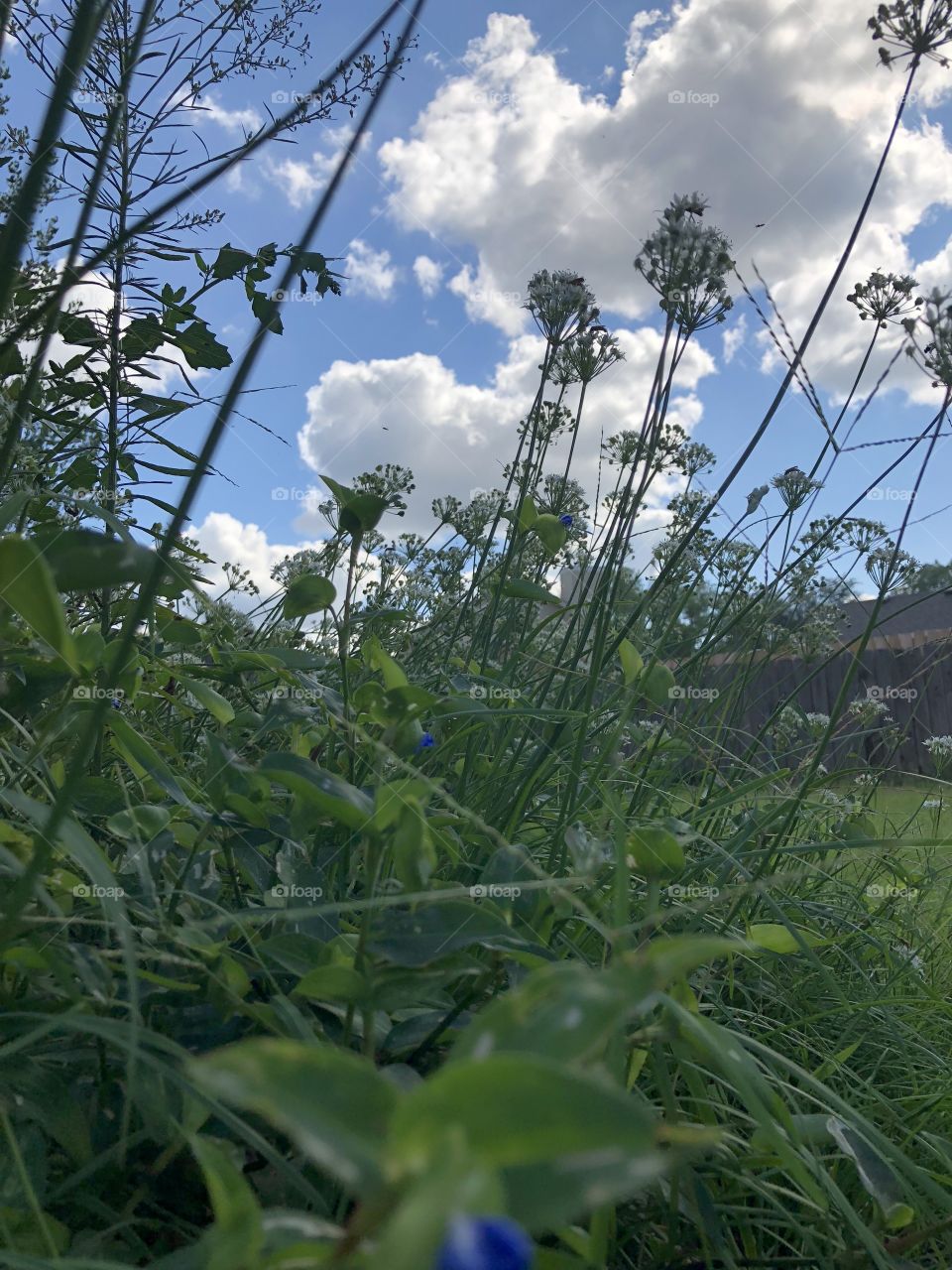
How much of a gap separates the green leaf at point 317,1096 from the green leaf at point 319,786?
12.3 inches

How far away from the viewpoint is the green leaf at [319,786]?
583mm

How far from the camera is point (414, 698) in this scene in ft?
2.39

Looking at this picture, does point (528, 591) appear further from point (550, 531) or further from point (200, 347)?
point (200, 347)

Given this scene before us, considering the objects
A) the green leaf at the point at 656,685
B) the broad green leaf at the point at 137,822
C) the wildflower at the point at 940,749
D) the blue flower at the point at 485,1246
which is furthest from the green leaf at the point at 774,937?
the wildflower at the point at 940,749

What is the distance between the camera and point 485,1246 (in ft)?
0.74

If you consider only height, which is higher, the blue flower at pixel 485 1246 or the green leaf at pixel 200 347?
the green leaf at pixel 200 347

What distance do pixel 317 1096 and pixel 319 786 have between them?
34 centimetres

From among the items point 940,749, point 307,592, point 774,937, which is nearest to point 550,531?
point 307,592

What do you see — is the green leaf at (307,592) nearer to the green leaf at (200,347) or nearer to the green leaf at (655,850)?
the green leaf at (655,850)

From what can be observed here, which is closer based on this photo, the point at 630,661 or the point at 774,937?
the point at 774,937

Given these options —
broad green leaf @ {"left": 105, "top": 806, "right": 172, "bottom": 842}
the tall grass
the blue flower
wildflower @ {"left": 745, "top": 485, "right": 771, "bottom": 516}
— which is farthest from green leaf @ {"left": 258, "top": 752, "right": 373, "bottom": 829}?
wildflower @ {"left": 745, "top": 485, "right": 771, "bottom": 516}

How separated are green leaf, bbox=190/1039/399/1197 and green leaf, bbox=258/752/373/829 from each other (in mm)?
313

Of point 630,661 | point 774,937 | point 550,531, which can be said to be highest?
point 550,531

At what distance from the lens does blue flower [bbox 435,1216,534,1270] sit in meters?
0.22
